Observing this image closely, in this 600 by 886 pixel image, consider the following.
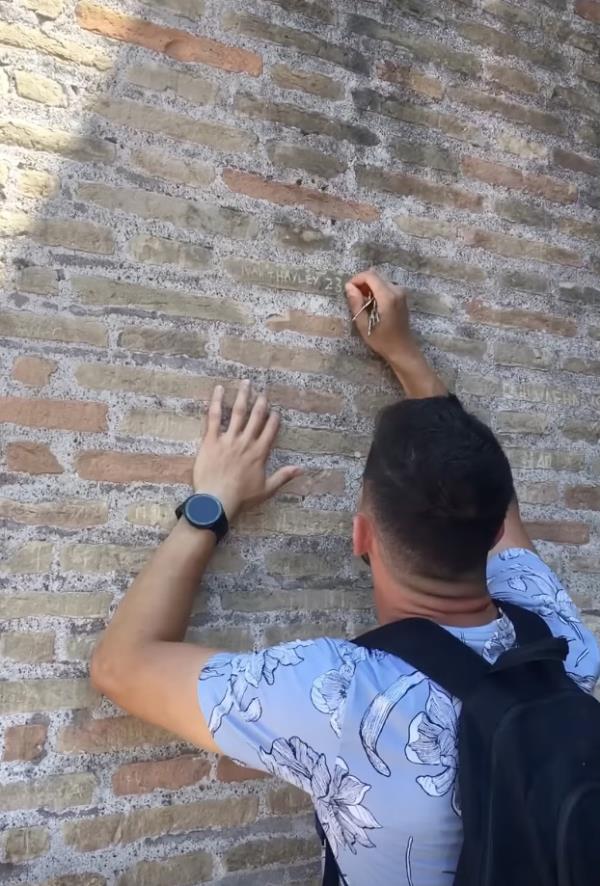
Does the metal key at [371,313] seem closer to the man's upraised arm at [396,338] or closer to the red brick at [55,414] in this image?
the man's upraised arm at [396,338]

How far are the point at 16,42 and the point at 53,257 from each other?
1.63 ft

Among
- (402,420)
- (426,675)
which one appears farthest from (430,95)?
(426,675)

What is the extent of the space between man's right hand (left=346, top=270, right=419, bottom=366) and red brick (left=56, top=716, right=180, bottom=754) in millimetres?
1126

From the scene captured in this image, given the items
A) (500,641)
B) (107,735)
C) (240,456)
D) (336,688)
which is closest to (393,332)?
(240,456)

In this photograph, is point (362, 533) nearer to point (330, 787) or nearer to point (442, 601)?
point (442, 601)

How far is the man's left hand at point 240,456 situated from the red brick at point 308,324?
0.19m

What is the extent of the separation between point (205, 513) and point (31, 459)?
0.41 meters

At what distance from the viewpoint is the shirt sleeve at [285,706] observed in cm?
154

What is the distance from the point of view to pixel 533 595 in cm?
197

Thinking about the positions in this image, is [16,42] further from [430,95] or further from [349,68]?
[430,95]

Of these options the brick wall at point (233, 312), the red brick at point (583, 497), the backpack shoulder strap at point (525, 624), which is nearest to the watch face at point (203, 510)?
the brick wall at point (233, 312)

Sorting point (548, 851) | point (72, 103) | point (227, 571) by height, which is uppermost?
point (72, 103)

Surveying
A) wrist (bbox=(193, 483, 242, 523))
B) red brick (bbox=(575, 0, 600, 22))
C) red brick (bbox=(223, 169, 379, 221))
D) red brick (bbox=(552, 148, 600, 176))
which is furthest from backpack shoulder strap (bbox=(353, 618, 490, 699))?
red brick (bbox=(575, 0, 600, 22))

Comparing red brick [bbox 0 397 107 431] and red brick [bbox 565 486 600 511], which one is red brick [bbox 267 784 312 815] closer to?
red brick [bbox 0 397 107 431]
